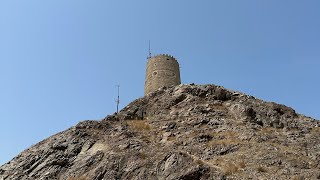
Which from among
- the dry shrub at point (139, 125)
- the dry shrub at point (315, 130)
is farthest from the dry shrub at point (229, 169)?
the dry shrub at point (139, 125)

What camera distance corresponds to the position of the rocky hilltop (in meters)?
22.8

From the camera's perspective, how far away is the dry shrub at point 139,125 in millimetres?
30609

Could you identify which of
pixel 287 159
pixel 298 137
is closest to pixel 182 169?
pixel 287 159

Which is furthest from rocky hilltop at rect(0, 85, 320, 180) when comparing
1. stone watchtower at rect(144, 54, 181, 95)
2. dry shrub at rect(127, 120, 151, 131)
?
stone watchtower at rect(144, 54, 181, 95)

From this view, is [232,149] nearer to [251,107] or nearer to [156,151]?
[156,151]

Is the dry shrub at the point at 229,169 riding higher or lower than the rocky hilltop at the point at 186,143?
lower

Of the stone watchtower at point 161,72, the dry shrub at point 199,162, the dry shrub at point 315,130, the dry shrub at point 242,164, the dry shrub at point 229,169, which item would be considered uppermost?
the stone watchtower at point 161,72

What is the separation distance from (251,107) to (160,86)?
10.7 m

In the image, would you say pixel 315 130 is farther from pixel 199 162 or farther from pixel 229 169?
pixel 199 162

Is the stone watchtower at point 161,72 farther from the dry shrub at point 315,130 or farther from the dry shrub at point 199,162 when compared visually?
the dry shrub at point 199,162

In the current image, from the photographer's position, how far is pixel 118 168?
24.5 metres

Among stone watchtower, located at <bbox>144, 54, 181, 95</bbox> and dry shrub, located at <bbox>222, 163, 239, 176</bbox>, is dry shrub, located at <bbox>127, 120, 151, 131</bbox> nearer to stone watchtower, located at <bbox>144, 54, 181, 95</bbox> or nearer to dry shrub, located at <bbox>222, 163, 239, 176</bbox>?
stone watchtower, located at <bbox>144, 54, 181, 95</bbox>

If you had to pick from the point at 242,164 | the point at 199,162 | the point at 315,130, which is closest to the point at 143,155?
the point at 199,162

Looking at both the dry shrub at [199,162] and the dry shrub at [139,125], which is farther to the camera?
the dry shrub at [139,125]
